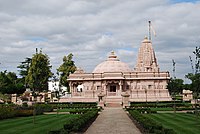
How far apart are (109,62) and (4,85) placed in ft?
77.6

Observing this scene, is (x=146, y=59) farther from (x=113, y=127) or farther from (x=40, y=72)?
(x=113, y=127)

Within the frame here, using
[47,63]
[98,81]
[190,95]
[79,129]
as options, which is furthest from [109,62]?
[79,129]

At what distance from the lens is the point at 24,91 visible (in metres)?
73.8

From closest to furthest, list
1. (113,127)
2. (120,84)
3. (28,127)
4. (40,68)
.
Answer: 1. (113,127)
2. (28,127)
3. (120,84)
4. (40,68)

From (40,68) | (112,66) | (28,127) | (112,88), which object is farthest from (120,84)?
(28,127)

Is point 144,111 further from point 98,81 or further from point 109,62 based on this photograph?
point 109,62

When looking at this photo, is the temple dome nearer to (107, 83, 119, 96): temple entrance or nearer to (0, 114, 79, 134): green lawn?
(107, 83, 119, 96): temple entrance

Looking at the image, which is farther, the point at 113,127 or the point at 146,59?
the point at 146,59

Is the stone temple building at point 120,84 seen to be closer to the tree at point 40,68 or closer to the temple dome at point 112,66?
the temple dome at point 112,66

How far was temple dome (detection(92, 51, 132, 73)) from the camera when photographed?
6913cm

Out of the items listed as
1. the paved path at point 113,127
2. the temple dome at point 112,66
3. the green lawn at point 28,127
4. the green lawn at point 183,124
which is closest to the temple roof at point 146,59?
the temple dome at point 112,66

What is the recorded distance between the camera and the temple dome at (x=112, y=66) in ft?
227

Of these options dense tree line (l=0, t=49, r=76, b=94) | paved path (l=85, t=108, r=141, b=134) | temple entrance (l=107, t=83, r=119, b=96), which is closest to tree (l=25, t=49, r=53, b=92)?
dense tree line (l=0, t=49, r=76, b=94)

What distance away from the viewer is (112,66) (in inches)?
2756
